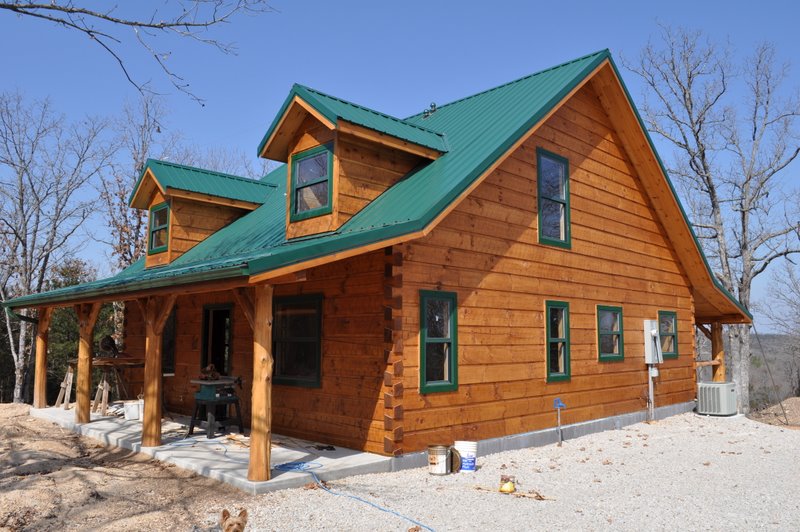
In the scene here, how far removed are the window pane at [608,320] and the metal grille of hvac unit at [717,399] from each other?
3.67m

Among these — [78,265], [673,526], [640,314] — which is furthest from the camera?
[78,265]

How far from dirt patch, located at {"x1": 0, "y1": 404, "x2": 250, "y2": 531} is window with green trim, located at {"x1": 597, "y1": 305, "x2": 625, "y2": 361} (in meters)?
7.91

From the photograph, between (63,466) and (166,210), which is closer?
(63,466)

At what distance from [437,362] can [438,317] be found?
2.06 ft

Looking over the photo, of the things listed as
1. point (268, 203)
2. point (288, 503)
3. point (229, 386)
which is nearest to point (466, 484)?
point (288, 503)

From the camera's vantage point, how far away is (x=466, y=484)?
7.67 metres

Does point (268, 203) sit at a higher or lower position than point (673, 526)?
higher

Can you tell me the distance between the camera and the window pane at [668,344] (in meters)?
14.6

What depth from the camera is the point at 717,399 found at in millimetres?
14602

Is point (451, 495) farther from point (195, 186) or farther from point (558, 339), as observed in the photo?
point (195, 186)

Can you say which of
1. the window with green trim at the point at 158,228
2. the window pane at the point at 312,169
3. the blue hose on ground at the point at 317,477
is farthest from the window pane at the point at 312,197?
the window with green trim at the point at 158,228

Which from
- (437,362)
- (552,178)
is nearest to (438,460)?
(437,362)

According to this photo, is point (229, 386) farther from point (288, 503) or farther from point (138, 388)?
point (138, 388)

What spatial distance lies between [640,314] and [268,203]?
28.0 ft
